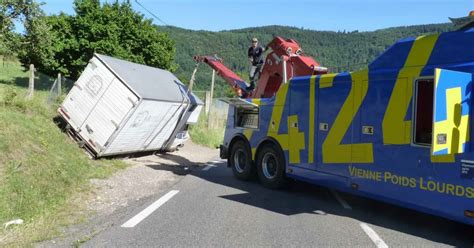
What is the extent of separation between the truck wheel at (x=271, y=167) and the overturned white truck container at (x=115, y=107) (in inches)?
167

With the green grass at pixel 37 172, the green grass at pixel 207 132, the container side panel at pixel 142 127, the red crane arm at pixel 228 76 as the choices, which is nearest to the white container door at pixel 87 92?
the green grass at pixel 37 172

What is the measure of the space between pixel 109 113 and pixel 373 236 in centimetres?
918

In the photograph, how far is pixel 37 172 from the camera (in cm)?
967

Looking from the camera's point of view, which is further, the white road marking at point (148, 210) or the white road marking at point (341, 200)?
the white road marking at point (341, 200)

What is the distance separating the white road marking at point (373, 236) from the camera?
21.5ft

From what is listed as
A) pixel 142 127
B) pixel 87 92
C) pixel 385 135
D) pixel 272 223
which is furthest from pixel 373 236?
pixel 87 92

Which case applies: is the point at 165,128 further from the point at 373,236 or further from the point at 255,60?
the point at 373,236

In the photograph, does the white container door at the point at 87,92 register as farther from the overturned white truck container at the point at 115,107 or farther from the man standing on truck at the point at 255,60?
the man standing on truck at the point at 255,60

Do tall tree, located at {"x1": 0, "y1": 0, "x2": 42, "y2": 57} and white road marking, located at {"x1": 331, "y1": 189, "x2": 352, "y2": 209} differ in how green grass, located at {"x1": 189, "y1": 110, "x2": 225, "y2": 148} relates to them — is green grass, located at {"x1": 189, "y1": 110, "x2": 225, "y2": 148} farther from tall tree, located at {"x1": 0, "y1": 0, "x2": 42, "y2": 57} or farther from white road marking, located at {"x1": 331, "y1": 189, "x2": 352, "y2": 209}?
white road marking, located at {"x1": 331, "y1": 189, "x2": 352, "y2": 209}

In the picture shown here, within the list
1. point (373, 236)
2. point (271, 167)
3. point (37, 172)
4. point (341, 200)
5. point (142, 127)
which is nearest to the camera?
point (373, 236)

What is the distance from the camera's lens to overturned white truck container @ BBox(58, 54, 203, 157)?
14039 mm

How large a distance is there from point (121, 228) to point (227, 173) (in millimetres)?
7232

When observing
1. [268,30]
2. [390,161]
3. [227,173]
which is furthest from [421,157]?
[268,30]

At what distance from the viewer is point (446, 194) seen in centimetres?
695
